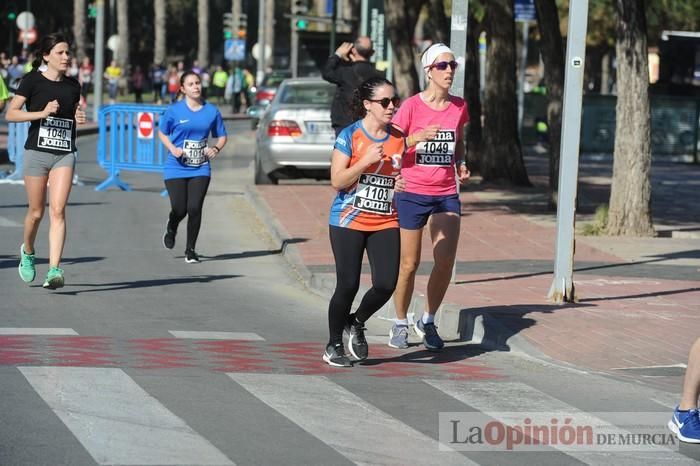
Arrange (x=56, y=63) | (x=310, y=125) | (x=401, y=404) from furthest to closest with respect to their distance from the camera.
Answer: (x=310, y=125), (x=56, y=63), (x=401, y=404)

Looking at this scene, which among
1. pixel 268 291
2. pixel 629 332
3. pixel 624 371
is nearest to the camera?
pixel 624 371

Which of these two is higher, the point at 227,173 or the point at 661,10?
the point at 661,10

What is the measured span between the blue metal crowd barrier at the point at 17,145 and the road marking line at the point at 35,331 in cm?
1218

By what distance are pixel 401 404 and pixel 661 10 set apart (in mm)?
47706

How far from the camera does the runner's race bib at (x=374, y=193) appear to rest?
8828 millimetres

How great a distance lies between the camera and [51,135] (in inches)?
464

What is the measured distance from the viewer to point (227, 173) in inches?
1053

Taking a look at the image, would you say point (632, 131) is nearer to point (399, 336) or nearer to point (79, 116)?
point (79, 116)

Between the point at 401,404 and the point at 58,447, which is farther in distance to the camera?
the point at 401,404

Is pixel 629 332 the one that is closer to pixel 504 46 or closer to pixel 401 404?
pixel 401 404

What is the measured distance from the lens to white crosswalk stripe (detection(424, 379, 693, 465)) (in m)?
6.85

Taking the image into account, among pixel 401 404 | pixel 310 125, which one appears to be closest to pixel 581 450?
pixel 401 404

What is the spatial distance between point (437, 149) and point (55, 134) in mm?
3554

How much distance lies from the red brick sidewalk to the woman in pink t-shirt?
2.75ft
